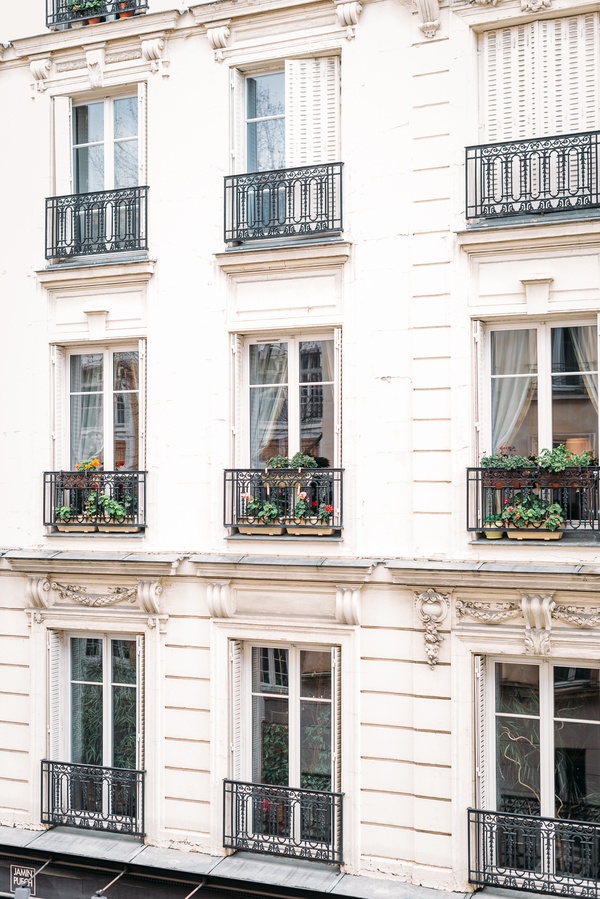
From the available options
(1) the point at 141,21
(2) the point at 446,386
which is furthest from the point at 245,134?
(2) the point at 446,386

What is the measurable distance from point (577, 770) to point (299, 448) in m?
4.59

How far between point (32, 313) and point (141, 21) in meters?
3.82

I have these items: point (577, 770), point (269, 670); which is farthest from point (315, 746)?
point (577, 770)

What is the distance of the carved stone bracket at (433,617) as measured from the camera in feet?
36.5

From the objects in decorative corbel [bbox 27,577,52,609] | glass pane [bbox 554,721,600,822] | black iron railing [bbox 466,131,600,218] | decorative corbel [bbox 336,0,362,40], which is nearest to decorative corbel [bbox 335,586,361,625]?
glass pane [bbox 554,721,600,822]

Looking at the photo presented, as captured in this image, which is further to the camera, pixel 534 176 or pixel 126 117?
pixel 126 117

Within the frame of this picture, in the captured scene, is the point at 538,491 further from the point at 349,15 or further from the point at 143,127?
the point at 143,127

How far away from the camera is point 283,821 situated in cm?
1191

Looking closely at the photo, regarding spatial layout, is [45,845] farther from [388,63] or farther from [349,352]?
[388,63]

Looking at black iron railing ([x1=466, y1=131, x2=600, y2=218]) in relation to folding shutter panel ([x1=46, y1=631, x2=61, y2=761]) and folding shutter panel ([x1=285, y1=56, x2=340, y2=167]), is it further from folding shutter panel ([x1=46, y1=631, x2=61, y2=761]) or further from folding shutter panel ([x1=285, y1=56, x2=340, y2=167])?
folding shutter panel ([x1=46, y1=631, x2=61, y2=761])

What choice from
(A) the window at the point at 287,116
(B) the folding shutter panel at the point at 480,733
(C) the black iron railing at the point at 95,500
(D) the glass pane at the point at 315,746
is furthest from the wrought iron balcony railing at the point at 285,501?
(A) the window at the point at 287,116

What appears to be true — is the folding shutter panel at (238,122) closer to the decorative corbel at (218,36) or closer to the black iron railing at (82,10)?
the decorative corbel at (218,36)

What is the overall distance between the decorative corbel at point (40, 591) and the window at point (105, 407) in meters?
1.47

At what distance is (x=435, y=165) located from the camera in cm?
1142
